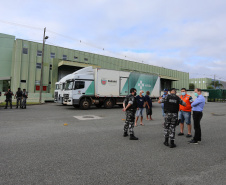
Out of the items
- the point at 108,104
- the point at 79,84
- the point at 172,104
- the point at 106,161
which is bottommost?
the point at 106,161

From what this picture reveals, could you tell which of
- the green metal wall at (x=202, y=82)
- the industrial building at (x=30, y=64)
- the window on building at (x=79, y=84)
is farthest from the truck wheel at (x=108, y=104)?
the green metal wall at (x=202, y=82)

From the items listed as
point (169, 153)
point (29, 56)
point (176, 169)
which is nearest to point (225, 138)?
point (169, 153)

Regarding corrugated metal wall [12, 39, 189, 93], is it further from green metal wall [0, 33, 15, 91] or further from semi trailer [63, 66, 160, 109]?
semi trailer [63, 66, 160, 109]

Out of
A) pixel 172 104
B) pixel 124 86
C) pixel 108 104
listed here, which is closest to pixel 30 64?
pixel 108 104

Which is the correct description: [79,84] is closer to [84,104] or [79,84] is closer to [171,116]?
[84,104]

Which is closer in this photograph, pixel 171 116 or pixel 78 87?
pixel 171 116

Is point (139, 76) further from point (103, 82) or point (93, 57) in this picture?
point (93, 57)

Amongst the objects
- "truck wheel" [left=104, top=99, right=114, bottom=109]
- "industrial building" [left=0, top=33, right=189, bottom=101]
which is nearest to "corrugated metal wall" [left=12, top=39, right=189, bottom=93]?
"industrial building" [left=0, top=33, right=189, bottom=101]

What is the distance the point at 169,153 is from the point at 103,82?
11364 millimetres

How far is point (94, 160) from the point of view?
3766mm

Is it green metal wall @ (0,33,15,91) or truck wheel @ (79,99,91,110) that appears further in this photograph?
green metal wall @ (0,33,15,91)

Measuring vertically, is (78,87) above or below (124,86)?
below

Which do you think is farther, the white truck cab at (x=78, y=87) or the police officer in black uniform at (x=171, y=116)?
the white truck cab at (x=78, y=87)

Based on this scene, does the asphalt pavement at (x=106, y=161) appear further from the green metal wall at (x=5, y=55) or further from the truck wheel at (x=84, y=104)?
the green metal wall at (x=5, y=55)
